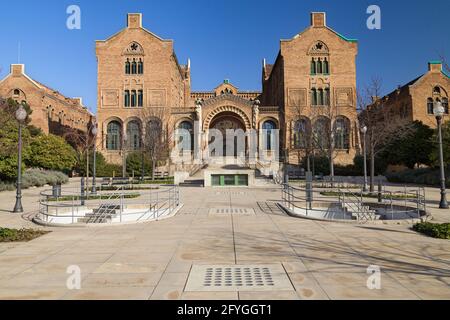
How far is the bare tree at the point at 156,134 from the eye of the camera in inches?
1527

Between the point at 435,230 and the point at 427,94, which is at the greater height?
the point at 427,94

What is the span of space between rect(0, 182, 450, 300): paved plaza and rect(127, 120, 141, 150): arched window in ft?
124

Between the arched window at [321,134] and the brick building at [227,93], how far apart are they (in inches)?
159

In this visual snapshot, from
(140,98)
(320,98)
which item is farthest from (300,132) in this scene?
(140,98)

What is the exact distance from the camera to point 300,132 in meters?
42.0

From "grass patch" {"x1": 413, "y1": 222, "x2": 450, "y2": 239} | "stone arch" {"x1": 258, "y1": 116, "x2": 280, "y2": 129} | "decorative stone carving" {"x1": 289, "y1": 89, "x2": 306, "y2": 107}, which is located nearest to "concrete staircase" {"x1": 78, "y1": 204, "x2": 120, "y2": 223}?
"grass patch" {"x1": 413, "y1": 222, "x2": 450, "y2": 239}

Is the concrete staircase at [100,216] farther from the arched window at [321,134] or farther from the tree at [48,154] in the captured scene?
the tree at [48,154]

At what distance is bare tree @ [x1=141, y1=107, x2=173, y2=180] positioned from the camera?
127 ft

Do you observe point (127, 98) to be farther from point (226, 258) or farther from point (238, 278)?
point (238, 278)

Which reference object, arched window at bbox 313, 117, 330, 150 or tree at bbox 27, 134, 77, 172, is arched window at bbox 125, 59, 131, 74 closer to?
tree at bbox 27, 134, 77, 172

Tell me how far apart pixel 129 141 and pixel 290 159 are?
75.1 ft

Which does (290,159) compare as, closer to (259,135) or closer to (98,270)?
(259,135)

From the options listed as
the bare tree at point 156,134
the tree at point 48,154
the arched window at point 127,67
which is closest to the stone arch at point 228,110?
the bare tree at point 156,134

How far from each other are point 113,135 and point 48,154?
1293cm
